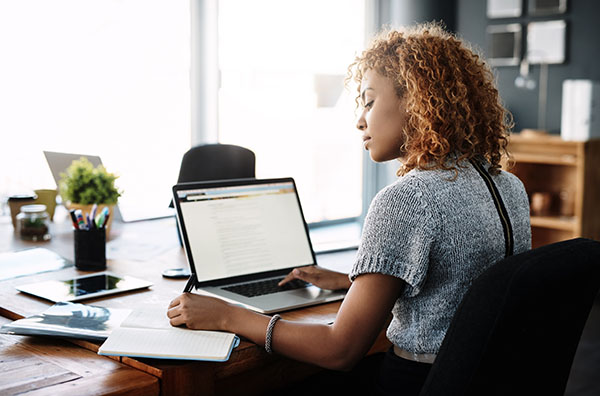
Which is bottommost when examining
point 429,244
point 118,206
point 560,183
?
point 560,183

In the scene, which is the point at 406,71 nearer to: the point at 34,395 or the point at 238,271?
the point at 238,271

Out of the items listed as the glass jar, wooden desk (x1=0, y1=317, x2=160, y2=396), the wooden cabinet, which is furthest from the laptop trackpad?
the wooden cabinet

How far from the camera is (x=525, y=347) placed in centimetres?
110

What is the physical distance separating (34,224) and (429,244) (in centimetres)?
150

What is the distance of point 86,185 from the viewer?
2.17 meters

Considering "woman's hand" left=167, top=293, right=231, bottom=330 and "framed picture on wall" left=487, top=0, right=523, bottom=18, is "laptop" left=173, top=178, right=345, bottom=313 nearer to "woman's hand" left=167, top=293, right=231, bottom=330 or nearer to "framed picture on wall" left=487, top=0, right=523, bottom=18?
"woman's hand" left=167, top=293, right=231, bottom=330

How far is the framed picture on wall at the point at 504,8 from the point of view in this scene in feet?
16.7

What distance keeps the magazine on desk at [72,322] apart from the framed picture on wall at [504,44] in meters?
4.33

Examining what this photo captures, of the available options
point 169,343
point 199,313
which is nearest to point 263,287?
point 199,313

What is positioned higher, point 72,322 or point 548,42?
point 548,42

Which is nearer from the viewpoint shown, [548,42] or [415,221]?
[415,221]

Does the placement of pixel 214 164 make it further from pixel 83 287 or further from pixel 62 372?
pixel 62 372

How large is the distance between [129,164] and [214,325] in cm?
270

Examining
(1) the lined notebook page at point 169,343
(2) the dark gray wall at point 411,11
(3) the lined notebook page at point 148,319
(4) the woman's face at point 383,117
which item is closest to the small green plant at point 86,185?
(3) the lined notebook page at point 148,319
